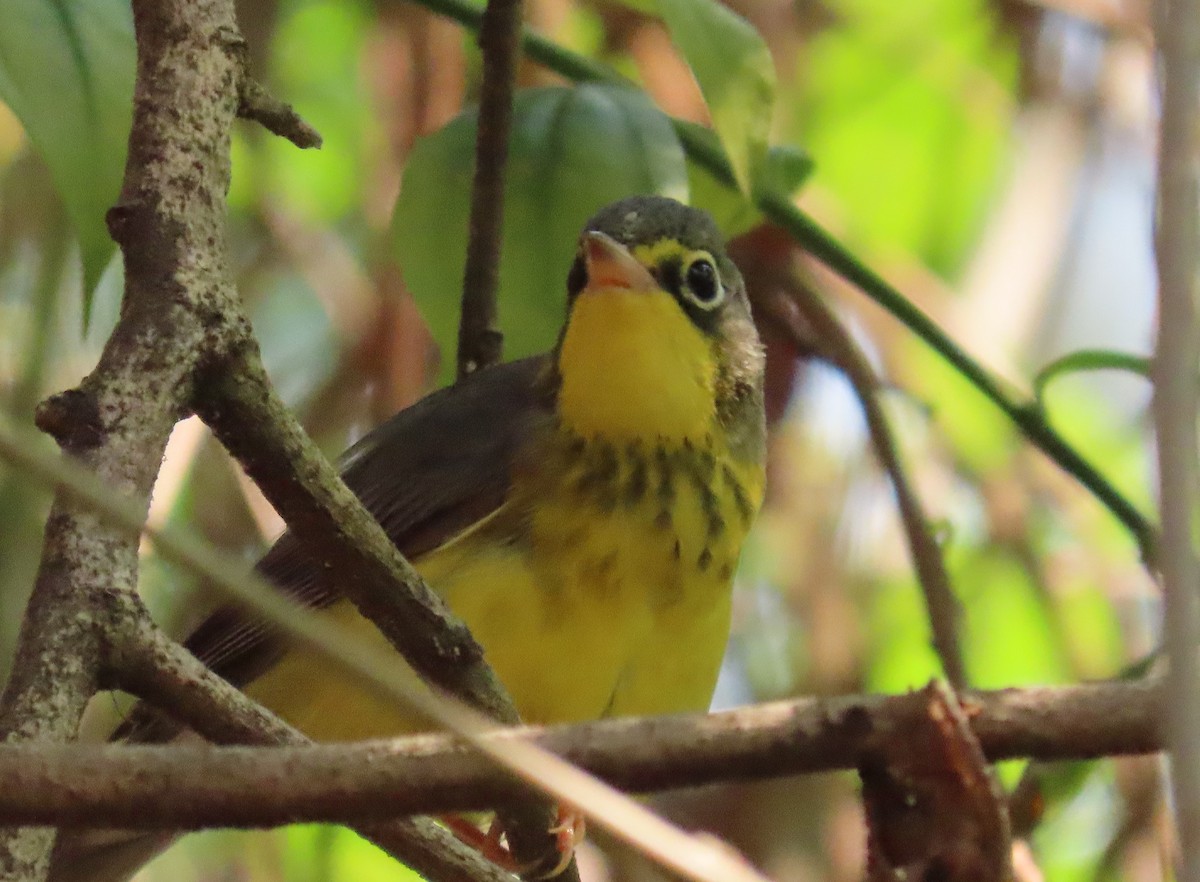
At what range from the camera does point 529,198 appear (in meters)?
3.21

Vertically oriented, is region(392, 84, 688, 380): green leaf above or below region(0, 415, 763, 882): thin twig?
above

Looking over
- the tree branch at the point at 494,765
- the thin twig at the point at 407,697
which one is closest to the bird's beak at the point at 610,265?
the thin twig at the point at 407,697

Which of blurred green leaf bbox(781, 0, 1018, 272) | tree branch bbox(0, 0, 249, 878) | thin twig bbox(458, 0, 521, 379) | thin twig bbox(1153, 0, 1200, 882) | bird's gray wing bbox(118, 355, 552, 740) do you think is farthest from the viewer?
blurred green leaf bbox(781, 0, 1018, 272)

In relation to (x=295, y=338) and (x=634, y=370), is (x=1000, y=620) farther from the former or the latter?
(x=295, y=338)

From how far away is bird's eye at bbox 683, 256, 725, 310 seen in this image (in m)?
3.30

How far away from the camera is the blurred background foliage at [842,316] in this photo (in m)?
3.96

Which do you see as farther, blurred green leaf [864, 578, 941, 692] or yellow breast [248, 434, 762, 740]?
blurred green leaf [864, 578, 941, 692]

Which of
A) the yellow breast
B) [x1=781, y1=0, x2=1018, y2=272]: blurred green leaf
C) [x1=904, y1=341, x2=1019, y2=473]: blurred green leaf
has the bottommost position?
the yellow breast

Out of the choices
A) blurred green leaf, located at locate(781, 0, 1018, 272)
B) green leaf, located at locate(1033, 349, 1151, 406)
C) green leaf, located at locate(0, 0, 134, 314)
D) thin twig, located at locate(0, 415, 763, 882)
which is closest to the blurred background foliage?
blurred green leaf, located at locate(781, 0, 1018, 272)

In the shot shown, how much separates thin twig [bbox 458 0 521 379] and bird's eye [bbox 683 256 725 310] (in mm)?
398

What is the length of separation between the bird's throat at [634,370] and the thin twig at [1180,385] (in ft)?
6.65

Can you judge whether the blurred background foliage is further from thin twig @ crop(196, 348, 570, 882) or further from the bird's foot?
thin twig @ crop(196, 348, 570, 882)

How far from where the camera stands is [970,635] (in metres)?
4.24

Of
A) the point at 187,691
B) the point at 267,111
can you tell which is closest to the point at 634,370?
the point at 267,111
